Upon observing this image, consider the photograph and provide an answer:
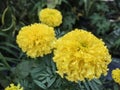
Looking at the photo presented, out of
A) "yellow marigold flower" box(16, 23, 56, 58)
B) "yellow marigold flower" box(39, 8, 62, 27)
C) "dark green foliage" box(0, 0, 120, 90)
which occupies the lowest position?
"dark green foliage" box(0, 0, 120, 90)

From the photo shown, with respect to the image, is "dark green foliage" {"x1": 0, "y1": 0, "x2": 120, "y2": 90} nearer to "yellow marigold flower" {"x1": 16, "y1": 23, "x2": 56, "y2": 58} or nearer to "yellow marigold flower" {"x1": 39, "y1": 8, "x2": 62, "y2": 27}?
"yellow marigold flower" {"x1": 39, "y1": 8, "x2": 62, "y2": 27}

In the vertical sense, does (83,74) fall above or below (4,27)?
above

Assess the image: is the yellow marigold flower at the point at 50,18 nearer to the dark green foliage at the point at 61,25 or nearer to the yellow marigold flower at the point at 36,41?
the dark green foliage at the point at 61,25

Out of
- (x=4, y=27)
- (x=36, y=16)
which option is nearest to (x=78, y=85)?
(x=4, y=27)

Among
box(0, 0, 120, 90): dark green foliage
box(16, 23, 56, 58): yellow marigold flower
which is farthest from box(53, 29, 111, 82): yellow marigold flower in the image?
box(0, 0, 120, 90): dark green foliage

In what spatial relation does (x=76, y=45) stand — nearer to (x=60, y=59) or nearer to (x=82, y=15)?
(x=60, y=59)

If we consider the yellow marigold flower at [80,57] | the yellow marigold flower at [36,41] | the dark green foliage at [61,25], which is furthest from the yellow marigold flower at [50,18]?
the yellow marigold flower at [80,57]

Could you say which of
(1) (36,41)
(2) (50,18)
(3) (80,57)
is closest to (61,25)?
(2) (50,18)

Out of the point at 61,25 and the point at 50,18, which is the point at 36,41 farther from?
the point at 61,25
